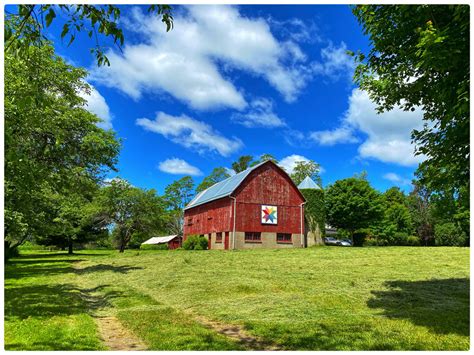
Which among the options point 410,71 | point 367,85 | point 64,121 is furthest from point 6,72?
point 410,71

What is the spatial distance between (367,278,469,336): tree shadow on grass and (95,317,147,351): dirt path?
21.2 feet

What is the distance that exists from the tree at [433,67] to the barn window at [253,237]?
99.4 ft

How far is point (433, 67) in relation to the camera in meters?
8.41

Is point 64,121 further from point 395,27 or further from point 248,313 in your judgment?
point 395,27

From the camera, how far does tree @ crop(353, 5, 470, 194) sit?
7.72 metres

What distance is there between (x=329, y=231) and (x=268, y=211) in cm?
5835

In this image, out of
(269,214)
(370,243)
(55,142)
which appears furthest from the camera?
(370,243)

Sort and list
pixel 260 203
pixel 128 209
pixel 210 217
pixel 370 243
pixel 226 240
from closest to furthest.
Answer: pixel 226 240 < pixel 260 203 < pixel 210 217 < pixel 128 209 < pixel 370 243

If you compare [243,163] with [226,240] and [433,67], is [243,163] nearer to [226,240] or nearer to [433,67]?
[226,240]

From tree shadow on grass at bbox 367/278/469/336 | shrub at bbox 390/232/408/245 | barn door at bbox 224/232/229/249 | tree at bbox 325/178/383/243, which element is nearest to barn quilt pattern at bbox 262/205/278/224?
barn door at bbox 224/232/229/249

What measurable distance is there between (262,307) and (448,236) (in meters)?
60.4

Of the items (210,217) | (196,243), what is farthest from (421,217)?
(196,243)

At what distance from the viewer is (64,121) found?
2144 cm

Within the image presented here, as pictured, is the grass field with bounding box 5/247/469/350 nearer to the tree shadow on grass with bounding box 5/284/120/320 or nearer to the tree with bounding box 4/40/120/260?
the tree shadow on grass with bounding box 5/284/120/320
